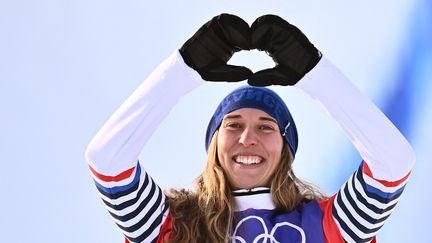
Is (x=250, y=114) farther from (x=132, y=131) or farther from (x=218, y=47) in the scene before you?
(x=132, y=131)

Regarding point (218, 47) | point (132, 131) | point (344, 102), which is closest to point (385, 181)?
point (344, 102)

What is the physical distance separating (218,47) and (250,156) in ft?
1.61

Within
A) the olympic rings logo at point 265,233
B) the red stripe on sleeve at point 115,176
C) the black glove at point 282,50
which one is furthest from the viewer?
the olympic rings logo at point 265,233

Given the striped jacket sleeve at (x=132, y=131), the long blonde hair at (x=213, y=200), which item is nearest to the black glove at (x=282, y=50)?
the striped jacket sleeve at (x=132, y=131)

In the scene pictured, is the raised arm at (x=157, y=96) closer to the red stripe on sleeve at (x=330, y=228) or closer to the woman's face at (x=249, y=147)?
the woman's face at (x=249, y=147)

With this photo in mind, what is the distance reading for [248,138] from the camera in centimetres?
320

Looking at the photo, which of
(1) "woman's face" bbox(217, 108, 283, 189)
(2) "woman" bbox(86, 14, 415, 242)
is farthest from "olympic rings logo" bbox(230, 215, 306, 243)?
(1) "woman's face" bbox(217, 108, 283, 189)

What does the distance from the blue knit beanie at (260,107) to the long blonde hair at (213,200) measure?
0.05 metres

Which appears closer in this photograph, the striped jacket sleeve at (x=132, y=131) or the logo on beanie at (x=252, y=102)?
the striped jacket sleeve at (x=132, y=131)

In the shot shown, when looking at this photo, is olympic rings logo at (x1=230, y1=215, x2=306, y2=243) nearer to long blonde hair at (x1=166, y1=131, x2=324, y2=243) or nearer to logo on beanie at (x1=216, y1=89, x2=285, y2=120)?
long blonde hair at (x1=166, y1=131, x2=324, y2=243)

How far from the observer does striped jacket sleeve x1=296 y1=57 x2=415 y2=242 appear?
2.89 m

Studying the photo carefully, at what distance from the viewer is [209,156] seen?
3334 millimetres

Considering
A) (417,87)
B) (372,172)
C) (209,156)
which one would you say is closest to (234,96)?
(209,156)

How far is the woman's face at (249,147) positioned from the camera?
3.23 metres
